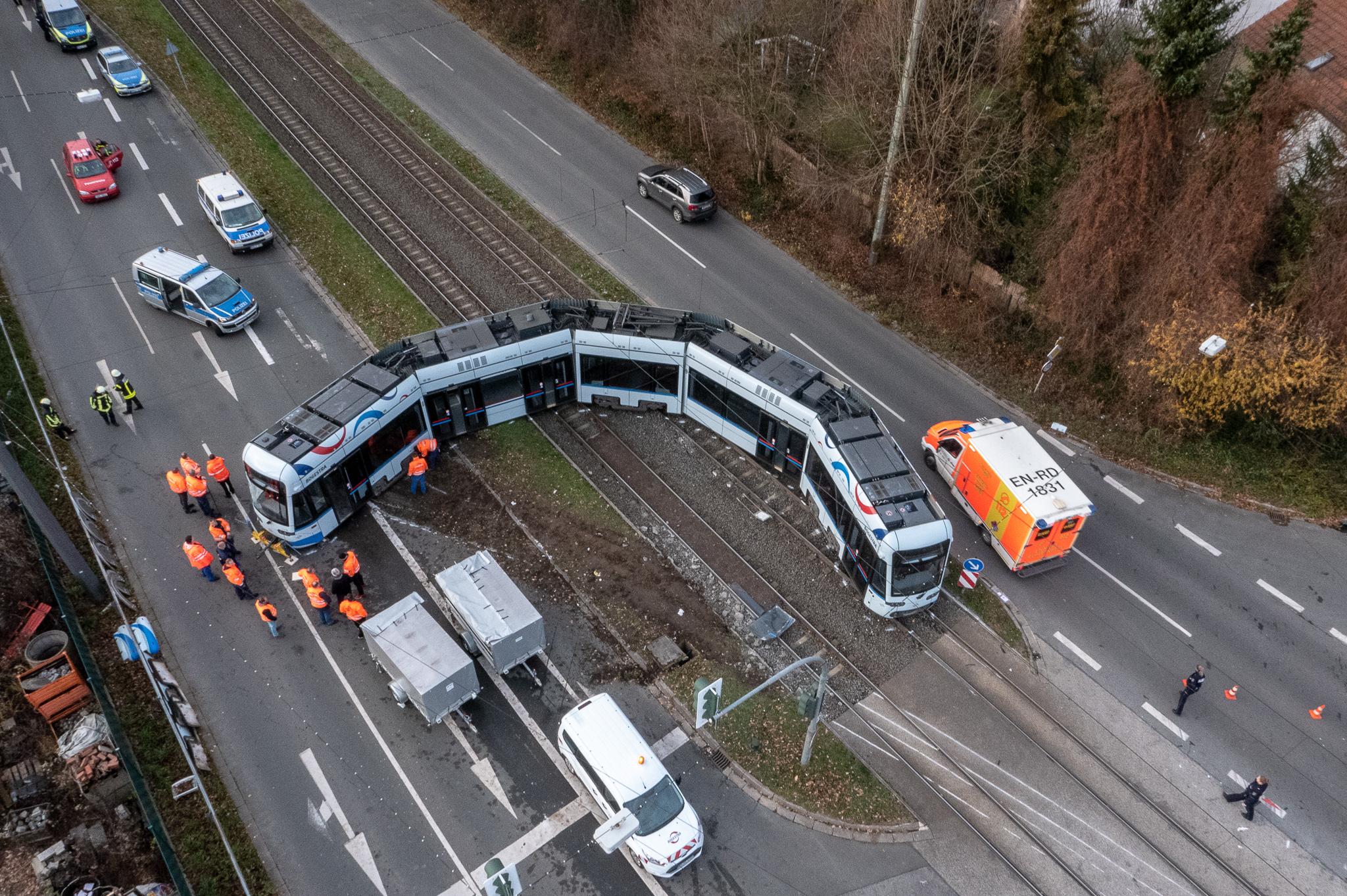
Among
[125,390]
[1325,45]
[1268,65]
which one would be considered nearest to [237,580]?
[125,390]

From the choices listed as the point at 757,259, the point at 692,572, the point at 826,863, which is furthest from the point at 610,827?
the point at 757,259

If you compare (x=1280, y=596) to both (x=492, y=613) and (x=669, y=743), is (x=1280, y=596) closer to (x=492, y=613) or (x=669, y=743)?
(x=669, y=743)

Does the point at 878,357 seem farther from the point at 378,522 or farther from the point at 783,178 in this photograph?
the point at 378,522

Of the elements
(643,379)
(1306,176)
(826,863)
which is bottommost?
(826,863)

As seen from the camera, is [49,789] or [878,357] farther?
[878,357]

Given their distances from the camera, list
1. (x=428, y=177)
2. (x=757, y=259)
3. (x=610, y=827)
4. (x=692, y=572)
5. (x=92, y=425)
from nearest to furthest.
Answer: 1. (x=610, y=827)
2. (x=692, y=572)
3. (x=92, y=425)
4. (x=757, y=259)
5. (x=428, y=177)

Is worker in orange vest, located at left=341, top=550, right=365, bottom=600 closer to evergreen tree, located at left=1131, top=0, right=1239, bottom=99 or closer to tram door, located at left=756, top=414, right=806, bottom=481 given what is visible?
tram door, located at left=756, top=414, right=806, bottom=481

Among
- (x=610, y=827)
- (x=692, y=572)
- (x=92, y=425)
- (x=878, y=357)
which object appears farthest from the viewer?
(x=878, y=357)

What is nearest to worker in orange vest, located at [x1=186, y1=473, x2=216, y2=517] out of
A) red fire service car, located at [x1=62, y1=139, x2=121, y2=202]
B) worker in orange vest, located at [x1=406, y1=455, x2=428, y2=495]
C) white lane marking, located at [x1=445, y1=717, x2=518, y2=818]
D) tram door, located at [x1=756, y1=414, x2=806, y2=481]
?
worker in orange vest, located at [x1=406, y1=455, x2=428, y2=495]
